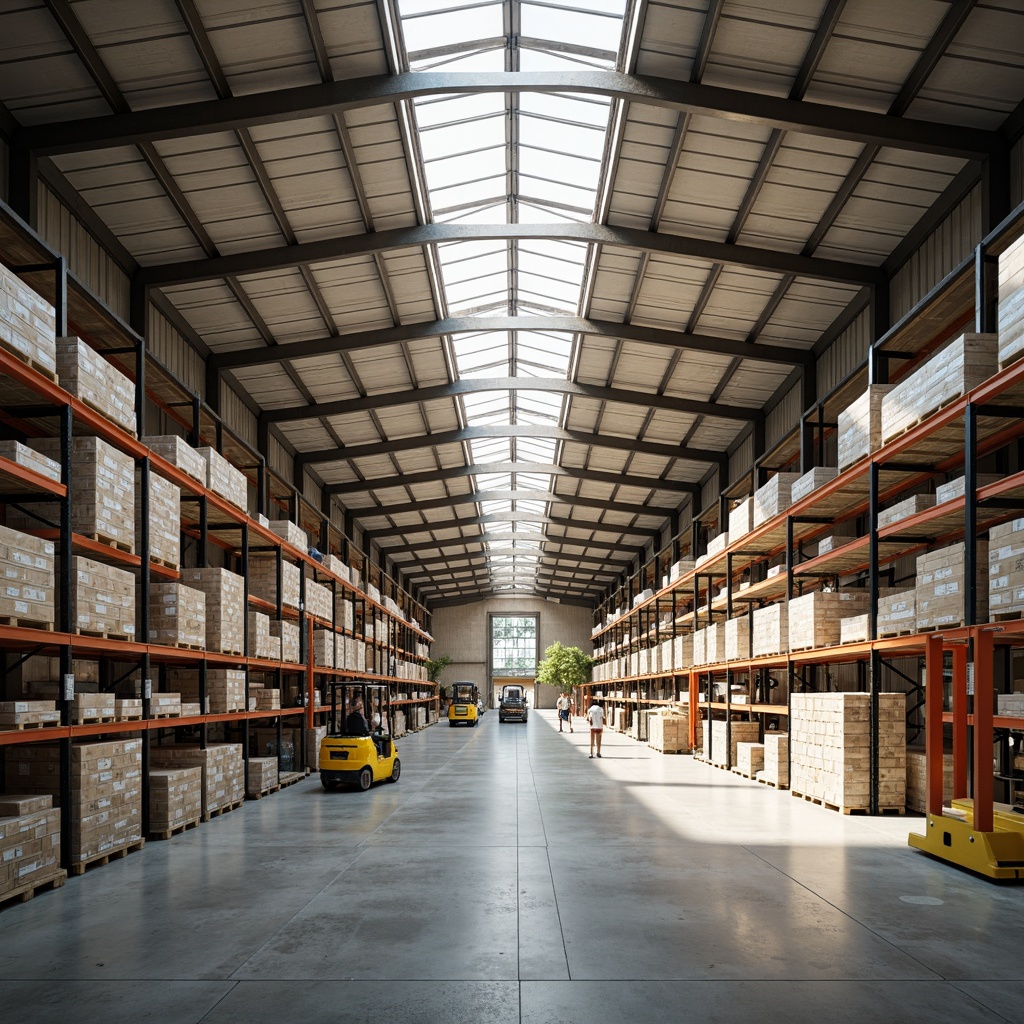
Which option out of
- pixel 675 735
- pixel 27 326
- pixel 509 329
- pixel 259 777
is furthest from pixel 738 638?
pixel 27 326

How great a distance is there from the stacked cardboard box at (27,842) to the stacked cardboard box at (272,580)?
10171 mm

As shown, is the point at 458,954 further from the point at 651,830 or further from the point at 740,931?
the point at 651,830

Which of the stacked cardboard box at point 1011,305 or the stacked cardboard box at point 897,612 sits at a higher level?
the stacked cardboard box at point 1011,305

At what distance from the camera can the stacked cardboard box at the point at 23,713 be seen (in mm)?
9016

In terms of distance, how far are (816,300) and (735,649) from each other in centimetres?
799

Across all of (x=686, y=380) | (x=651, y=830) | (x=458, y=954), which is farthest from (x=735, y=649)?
(x=458, y=954)

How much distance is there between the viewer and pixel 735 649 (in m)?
22.2

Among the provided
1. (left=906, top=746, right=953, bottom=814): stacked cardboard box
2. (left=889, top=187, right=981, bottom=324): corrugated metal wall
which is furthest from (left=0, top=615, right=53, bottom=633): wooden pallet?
(left=889, top=187, right=981, bottom=324): corrugated metal wall

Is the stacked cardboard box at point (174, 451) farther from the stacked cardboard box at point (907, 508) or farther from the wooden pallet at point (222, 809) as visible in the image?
the stacked cardboard box at point (907, 508)

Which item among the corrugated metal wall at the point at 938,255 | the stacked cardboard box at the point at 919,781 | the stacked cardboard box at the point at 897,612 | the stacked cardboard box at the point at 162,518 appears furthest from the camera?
the corrugated metal wall at the point at 938,255

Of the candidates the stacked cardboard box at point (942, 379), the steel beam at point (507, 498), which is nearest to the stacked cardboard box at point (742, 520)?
the stacked cardboard box at point (942, 379)

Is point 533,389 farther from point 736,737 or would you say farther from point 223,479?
point 223,479

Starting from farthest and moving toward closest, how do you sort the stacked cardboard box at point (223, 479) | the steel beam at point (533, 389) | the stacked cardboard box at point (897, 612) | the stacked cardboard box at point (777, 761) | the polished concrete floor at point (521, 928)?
the steel beam at point (533, 389) < the stacked cardboard box at point (777, 761) < the stacked cardboard box at point (223, 479) < the stacked cardboard box at point (897, 612) < the polished concrete floor at point (521, 928)

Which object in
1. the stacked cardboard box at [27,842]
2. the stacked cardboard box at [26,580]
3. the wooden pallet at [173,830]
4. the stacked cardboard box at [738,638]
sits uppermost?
the stacked cardboard box at [26,580]
